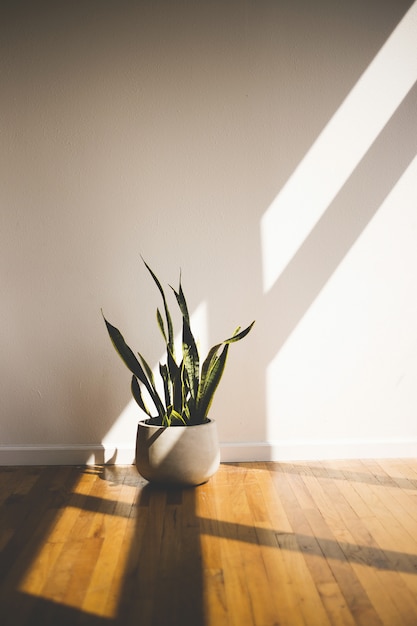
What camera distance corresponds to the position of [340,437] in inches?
114

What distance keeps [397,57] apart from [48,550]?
248cm

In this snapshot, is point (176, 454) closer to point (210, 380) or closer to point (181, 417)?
point (181, 417)

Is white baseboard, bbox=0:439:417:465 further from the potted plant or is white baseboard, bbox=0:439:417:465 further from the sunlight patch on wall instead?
the potted plant

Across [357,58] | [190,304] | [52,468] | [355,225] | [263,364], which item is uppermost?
[357,58]

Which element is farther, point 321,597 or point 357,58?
point 357,58

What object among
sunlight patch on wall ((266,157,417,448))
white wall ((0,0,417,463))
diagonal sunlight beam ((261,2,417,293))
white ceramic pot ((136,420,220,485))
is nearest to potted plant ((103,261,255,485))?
white ceramic pot ((136,420,220,485))

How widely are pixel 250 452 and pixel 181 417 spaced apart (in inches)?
20.4

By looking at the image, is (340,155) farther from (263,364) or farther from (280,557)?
(280,557)

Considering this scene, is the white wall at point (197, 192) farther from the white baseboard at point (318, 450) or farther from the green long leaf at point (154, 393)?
the green long leaf at point (154, 393)

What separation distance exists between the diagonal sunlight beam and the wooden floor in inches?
39.6

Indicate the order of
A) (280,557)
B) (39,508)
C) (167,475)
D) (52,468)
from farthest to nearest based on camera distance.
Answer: (52,468), (167,475), (39,508), (280,557)

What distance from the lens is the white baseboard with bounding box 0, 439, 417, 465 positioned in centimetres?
280

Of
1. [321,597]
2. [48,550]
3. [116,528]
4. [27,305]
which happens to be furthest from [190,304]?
[321,597]

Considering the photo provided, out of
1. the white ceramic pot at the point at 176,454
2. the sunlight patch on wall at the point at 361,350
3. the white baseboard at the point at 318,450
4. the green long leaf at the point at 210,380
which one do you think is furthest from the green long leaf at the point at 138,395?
the sunlight patch on wall at the point at 361,350
